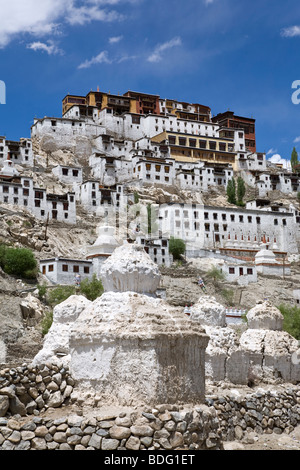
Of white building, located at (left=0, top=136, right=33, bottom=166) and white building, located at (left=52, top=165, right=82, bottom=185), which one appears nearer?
white building, located at (left=0, top=136, right=33, bottom=166)

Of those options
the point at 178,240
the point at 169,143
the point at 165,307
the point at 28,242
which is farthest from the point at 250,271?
the point at 165,307

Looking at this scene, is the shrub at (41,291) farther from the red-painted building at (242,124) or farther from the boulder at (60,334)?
the red-painted building at (242,124)

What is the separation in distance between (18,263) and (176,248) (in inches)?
881

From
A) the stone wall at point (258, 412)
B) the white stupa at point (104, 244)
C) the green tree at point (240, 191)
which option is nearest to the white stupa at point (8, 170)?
the white stupa at point (104, 244)

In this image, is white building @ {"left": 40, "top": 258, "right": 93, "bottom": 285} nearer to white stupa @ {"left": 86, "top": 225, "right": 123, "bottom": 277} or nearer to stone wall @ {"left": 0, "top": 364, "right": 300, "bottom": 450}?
white stupa @ {"left": 86, "top": 225, "right": 123, "bottom": 277}

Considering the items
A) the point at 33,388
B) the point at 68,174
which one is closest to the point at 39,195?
the point at 68,174

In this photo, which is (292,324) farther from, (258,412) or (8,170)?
(8,170)

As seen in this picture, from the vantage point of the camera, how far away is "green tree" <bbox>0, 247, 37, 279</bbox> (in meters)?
49.0

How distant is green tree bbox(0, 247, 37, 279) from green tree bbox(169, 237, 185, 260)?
20665 mm

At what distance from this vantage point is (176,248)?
→ 2640 inches

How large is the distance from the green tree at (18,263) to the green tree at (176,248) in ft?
67.8

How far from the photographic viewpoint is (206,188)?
89.0 metres

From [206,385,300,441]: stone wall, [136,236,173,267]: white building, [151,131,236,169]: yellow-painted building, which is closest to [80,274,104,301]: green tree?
[136,236,173,267]: white building

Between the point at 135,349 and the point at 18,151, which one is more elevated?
the point at 18,151
